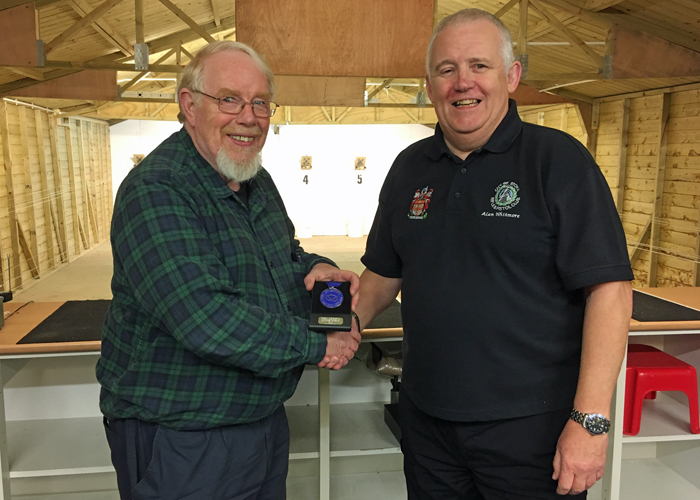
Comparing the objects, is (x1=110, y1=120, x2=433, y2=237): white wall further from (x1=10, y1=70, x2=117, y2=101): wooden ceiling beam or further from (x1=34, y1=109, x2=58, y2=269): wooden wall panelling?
(x1=10, y1=70, x2=117, y2=101): wooden ceiling beam

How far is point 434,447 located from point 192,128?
0.93 meters

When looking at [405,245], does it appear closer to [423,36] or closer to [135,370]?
[135,370]

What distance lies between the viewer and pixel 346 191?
1097cm

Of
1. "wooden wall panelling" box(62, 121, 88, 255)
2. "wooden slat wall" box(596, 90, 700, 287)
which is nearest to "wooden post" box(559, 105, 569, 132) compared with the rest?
"wooden slat wall" box(596, 90, 700, 287)

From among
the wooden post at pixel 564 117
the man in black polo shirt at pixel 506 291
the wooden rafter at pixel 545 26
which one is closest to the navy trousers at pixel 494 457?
the man in black polo shirt at pixel 506 291

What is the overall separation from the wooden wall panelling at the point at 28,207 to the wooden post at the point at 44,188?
35cm

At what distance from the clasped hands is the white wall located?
9261mm

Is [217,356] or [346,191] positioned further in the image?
[346,191]

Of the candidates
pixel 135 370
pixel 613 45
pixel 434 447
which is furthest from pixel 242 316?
pixel 613 45

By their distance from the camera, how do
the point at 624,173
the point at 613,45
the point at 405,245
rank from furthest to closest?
the point at 624,173, the point at 613,45, the point at 405,245

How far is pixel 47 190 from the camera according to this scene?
25.6ft

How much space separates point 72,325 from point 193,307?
1.23m

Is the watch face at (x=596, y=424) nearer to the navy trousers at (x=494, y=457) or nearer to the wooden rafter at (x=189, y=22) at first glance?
the navy trousers at (x=494, y=457)

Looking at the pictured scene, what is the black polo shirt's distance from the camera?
114 cm
